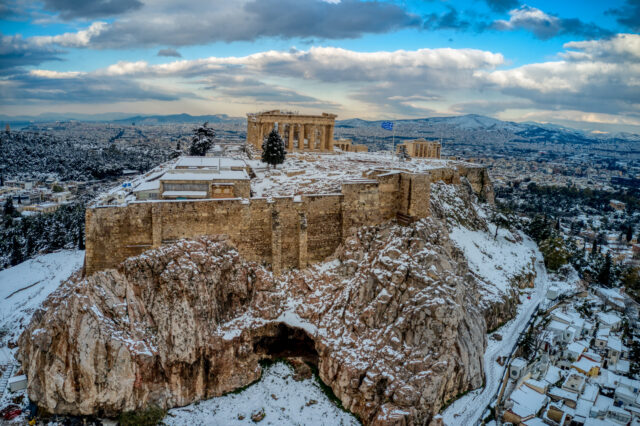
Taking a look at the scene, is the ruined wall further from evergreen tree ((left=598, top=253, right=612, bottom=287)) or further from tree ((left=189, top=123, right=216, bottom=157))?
evergreen tree ((left=598, top=253, right=612, bottom=287))

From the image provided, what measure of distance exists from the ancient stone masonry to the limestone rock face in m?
0.84

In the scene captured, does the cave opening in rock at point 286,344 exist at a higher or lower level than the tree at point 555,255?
lower

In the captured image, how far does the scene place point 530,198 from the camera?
92.6 m

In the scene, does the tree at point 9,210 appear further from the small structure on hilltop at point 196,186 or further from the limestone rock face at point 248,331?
the limestone rock face at point 248,331

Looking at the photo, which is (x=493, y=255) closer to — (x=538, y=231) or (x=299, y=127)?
(x=538, y=231)

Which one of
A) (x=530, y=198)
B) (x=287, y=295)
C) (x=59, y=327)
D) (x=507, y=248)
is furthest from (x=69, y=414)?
(x=530, y=198)

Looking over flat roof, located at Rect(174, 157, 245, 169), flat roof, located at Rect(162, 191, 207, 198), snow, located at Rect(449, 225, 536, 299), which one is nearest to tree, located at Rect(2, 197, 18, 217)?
flat roof, located at Rect(174, 157, 245, 169)

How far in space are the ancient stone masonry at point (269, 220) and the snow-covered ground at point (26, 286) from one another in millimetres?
12164

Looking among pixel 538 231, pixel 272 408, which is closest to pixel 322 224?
pixel 272 408

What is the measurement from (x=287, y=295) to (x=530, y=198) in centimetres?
8558

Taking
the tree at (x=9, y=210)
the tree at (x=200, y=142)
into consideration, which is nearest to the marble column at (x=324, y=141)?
the tree at (x=200, y=142)

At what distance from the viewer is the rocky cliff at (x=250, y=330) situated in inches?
749

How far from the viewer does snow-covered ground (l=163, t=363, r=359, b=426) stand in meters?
19.1

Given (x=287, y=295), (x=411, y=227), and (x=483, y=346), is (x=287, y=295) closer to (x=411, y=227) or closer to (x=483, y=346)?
(x=411, y=227)
